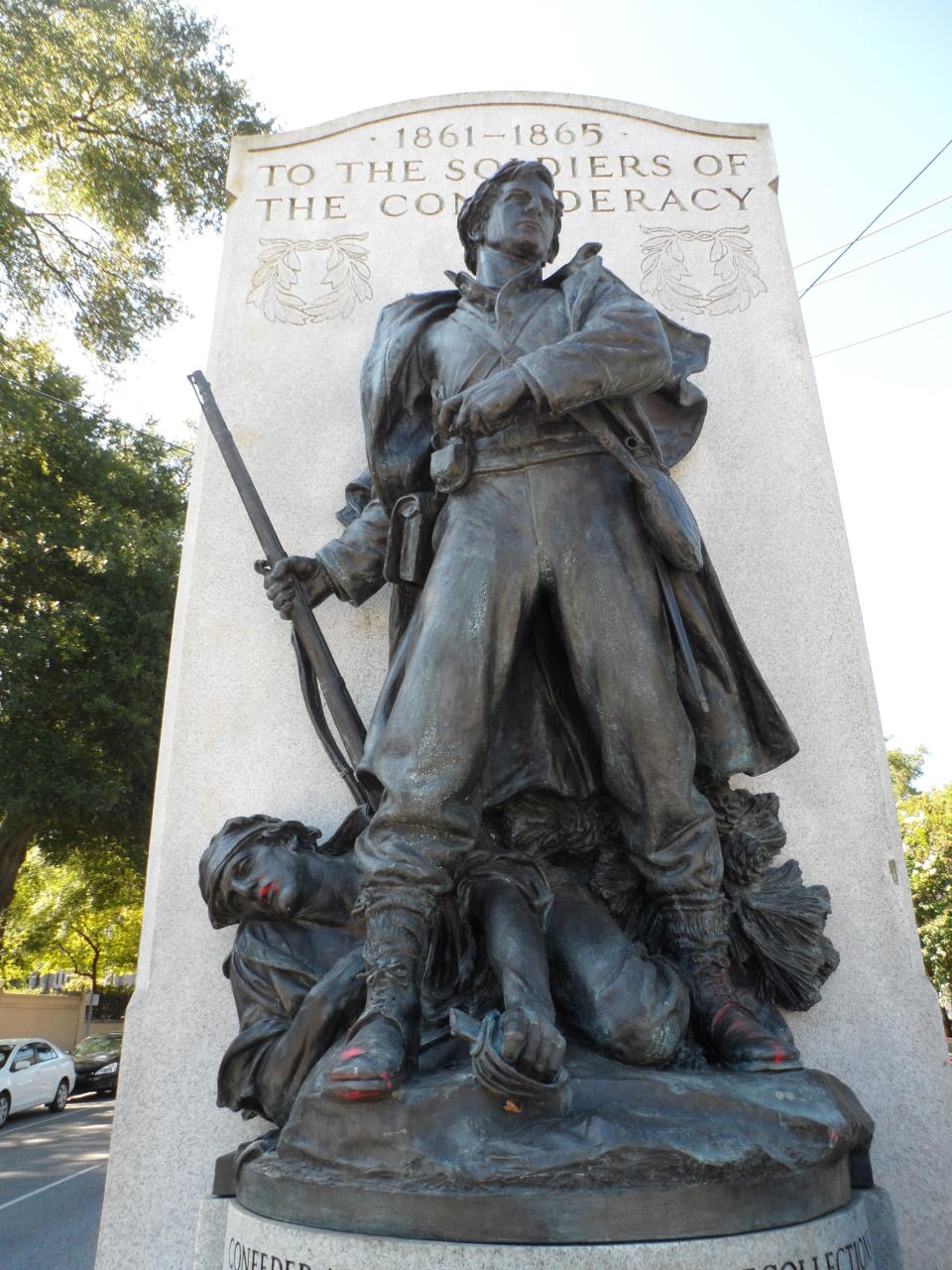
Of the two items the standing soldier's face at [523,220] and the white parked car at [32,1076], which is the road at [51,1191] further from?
the standing soldier's face at [523,220]

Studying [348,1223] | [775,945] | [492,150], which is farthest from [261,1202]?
[492,150]

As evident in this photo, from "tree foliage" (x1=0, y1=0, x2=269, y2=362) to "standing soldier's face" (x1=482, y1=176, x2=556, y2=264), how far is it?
29.6 feet

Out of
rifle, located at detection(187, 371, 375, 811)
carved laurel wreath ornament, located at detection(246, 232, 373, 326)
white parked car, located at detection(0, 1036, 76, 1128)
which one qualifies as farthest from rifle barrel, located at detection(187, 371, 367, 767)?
white parked car, located at detection(0, 1036, 76, 1128)

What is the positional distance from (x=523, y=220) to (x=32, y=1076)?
16081 mm

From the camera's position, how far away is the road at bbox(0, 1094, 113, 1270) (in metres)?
5.57

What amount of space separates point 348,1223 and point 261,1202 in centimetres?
27

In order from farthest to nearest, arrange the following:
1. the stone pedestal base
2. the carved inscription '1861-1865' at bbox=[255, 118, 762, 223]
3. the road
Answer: the road < the carved inscription '1861-1865' at bbox=[255, 118, 762, 223] < the stone pedestal base

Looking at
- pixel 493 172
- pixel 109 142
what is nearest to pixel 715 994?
pixel 493 172

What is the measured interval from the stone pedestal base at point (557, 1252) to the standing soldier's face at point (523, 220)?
9.79ft

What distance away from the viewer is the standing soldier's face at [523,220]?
11.0ft

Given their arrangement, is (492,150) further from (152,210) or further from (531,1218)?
(152,210)

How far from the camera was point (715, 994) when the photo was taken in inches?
100.0

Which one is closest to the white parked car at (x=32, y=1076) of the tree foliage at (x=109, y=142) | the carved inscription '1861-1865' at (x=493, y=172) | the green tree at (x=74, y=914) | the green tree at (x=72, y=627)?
the green tree at (x=72, y=627)

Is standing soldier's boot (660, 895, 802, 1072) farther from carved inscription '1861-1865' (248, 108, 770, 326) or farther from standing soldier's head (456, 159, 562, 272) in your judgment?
carved inscription '1861-1865' (248, 108, 770, 326)
